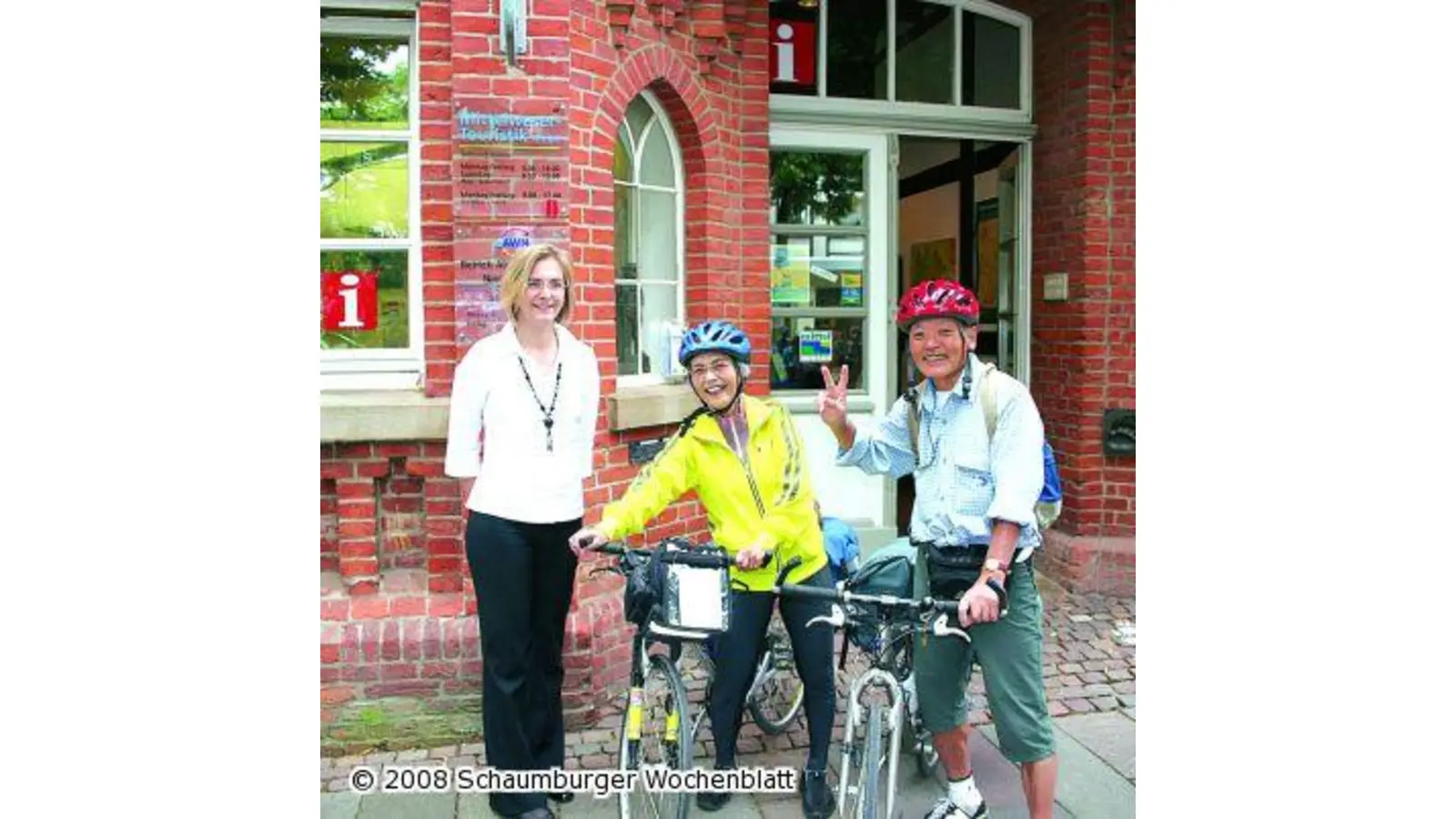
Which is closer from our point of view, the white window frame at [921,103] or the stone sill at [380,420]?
the stone sill at [380,420]

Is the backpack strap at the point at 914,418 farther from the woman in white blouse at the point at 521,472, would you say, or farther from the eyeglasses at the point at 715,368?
the woman in white blouse at the point at 521,472

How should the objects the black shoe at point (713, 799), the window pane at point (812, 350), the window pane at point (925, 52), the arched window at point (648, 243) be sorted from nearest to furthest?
the black shoe at point (713, 799), the arched window at point (648, 243), the window pane at point (812, 350), the window pane at point (925, 52)

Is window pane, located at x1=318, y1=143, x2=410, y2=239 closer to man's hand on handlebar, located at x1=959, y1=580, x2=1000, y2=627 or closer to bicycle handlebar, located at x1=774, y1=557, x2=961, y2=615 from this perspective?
bicycle handlebar, located at x1=774, y1=557, x2=961, y2=615

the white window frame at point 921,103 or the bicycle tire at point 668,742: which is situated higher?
the white window frame at point 921,103

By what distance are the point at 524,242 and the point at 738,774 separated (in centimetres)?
242

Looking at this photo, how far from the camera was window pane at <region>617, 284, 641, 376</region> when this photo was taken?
5496 millimetres

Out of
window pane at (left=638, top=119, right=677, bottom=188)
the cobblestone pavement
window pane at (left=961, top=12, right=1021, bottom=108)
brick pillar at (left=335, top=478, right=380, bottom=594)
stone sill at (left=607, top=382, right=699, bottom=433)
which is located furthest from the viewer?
window pane at (left=961, top=12, right=1021, bottom=108)

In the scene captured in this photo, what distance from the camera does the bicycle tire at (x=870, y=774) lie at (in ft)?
11.3

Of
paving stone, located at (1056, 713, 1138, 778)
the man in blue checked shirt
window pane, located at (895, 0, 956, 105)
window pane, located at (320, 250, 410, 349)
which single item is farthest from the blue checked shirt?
window pane, located at (895, 0, 956, 105)

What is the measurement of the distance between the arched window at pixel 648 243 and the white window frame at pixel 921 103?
1.21 metres

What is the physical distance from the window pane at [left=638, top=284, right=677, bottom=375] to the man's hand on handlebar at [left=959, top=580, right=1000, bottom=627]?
2.80 m

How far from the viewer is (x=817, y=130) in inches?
268

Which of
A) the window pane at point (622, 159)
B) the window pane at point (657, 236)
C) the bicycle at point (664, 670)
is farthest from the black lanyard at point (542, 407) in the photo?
the window pane at point (657, 236)

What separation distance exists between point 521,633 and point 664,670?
0.57m
